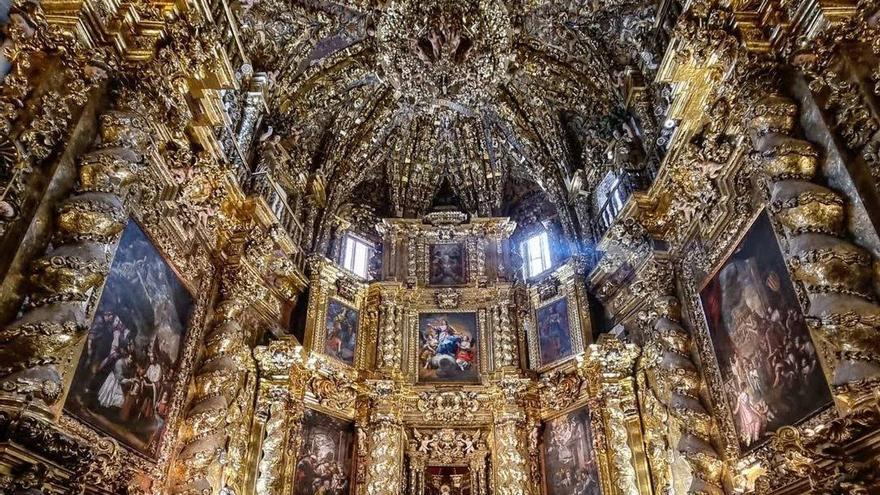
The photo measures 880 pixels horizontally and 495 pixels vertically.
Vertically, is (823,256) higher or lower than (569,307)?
lower

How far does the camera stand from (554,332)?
15.5 m

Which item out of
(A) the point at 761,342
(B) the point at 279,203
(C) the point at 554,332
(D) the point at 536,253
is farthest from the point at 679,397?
(B) the point at 279,203

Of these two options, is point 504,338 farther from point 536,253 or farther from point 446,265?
point 536,253

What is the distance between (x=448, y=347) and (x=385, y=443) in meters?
3.10

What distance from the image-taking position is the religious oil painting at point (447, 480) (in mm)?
14109

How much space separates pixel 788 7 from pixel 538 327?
374 inches

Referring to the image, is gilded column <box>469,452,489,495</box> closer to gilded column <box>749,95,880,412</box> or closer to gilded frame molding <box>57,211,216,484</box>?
gilded frame molding <box>57,211,216,484</box>

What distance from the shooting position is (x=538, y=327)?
1591cm

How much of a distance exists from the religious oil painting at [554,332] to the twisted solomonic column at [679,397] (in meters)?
2.61

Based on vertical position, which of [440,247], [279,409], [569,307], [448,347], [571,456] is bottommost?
[571,456]

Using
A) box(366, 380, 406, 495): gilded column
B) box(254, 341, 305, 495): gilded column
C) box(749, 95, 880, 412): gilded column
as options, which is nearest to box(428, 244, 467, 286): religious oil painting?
box(366, 380, 406, 495): gilded column

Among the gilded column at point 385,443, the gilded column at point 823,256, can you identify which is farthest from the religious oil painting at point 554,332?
the gilded column at point 823,256

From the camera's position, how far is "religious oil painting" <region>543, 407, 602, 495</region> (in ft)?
42.8

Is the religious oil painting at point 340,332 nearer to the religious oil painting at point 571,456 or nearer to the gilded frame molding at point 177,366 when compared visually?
the gilded frame molding at point 177,366
